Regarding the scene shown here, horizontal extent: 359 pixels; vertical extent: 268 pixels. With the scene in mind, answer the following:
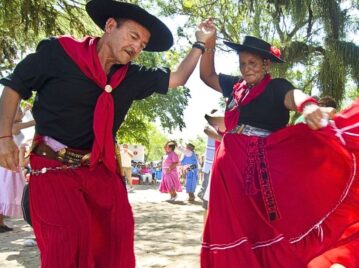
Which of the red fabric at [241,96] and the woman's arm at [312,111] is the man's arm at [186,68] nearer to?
the red fabric at [241,96]

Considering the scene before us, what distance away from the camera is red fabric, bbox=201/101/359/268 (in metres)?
3.39

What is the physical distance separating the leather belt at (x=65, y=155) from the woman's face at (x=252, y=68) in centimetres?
150

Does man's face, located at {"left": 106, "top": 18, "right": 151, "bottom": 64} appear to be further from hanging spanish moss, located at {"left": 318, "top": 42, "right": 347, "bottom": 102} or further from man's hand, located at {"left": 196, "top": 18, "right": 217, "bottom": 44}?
hanging spanish moss, located at {"left": 318, "top": 42, "right": 347, "bottom": 102}

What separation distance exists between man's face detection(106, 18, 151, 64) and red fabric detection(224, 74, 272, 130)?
3.66 ft

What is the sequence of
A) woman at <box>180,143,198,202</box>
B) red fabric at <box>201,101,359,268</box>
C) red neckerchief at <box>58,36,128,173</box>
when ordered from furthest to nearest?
woman at <box>180,143,198,202</box>
red fabric at <box>201,101,359,268</box>
red neckerchief at <box>58,36,128,173</box>

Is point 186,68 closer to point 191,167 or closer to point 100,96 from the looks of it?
point 100,96

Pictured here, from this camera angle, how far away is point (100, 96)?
2775mm

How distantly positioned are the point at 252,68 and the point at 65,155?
1.66m

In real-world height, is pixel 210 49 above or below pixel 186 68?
above

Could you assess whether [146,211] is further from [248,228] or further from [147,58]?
[147,58]

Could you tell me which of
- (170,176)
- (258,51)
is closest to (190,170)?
(170,176)

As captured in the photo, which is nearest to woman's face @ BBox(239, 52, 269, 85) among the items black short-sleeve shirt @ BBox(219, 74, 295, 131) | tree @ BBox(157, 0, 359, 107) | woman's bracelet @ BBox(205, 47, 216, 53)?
black short-sleeve shirt @ BBox(219, 74, 295, 131)

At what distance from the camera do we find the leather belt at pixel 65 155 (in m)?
2.79

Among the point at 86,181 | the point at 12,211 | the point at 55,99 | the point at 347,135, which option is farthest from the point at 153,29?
the point at 12,211
